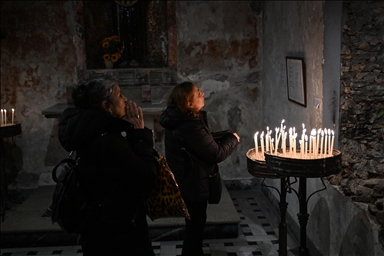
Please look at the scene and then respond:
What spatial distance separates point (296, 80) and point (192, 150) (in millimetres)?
1914

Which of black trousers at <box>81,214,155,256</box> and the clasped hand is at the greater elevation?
the clasped hand

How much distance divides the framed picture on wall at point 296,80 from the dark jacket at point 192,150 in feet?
4.64

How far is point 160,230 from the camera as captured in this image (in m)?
5.20

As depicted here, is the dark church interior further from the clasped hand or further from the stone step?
the clasped hand

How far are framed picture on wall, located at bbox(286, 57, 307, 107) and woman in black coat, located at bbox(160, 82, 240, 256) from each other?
4.63 ft

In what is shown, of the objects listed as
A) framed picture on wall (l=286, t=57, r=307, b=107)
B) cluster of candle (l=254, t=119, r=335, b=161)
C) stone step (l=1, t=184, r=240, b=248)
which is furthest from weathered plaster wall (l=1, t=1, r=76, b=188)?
cluster of candle (l=254, t=119, r=335, b=161)

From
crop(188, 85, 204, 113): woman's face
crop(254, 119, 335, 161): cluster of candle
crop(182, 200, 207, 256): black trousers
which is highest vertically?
crop(188, 85, 204, 113): woman's face

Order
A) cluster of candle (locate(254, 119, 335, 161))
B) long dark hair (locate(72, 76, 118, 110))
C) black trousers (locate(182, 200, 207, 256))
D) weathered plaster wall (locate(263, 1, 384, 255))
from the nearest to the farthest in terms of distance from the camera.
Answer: long dark hair (locate(72, 76, 118, 110)), cluster of candle (locate(254, 119, 335, 161)), weathered plaster wall (locate(263, 1, 384, 255)), black trousers (locate(182, 200, 207, 256))

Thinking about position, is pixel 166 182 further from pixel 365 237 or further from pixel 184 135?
pixel 365 237

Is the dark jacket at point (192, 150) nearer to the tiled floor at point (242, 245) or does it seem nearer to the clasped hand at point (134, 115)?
the clasped hand at point (134, 115)

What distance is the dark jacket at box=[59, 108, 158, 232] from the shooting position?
8.13 feet

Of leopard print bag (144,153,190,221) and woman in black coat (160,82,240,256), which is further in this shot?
woman in black coat (160,82,240,256)

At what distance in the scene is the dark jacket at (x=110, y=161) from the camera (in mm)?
2477

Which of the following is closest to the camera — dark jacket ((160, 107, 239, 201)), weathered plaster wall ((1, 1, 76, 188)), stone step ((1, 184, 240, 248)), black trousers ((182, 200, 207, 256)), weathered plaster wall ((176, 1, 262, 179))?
dark jacket ((160, 107, 239, 201))
